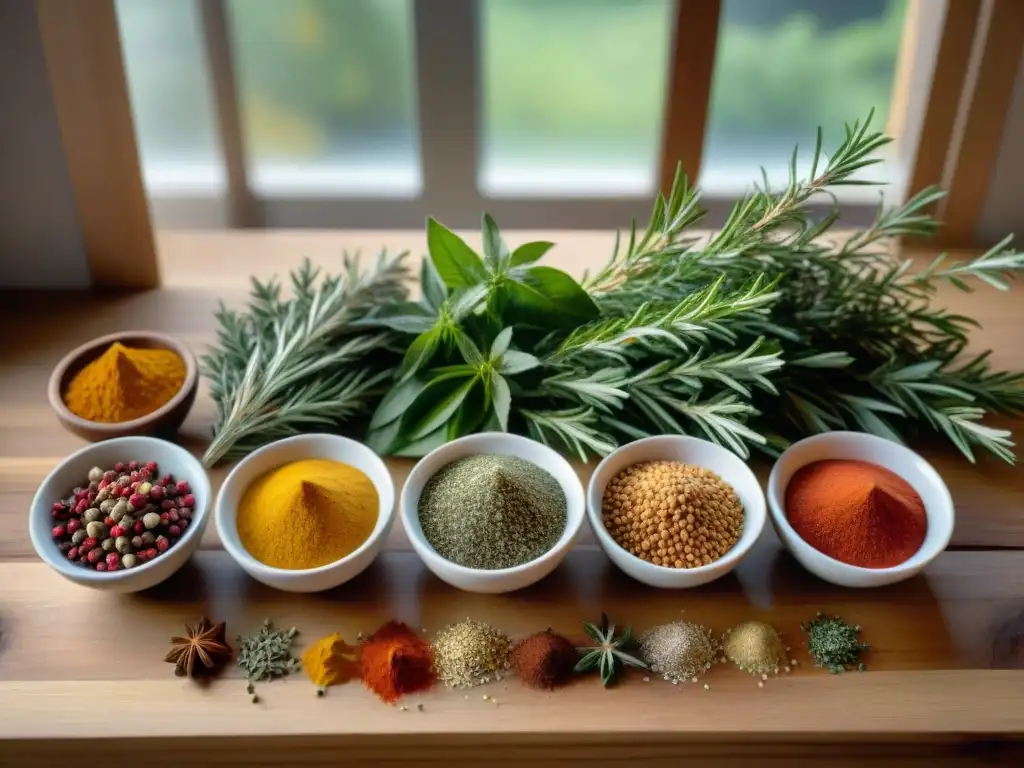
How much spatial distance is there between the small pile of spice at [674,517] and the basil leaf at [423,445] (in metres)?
0.19

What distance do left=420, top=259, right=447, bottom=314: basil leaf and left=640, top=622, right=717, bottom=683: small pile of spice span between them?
17.5 inches

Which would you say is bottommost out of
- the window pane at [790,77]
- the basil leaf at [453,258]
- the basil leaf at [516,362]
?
the basil leaf at [516,362]

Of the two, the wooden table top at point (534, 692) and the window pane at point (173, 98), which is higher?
the window pane at point (173, 98)

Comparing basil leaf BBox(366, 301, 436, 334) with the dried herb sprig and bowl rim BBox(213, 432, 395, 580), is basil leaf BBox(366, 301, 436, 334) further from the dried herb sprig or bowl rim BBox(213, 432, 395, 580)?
the dried herb sprig

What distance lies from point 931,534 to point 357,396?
0.61 m

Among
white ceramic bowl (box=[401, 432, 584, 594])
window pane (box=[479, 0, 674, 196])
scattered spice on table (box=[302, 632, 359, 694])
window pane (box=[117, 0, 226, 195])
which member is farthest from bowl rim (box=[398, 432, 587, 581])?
window pane (box=[117, 0, 226, 195])

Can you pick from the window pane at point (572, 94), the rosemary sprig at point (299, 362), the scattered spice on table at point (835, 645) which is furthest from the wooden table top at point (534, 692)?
the window pane at point (572, 94)

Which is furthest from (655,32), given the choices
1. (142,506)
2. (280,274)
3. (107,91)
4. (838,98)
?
(142,506)

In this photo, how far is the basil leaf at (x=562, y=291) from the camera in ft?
3.32

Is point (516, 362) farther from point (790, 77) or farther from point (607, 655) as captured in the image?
point (790, 77)

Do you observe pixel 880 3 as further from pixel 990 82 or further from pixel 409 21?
pixel 409 21

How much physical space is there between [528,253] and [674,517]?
33 centimetres

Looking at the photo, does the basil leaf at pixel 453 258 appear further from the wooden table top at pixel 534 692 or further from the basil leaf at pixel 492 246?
the wooden table top at pixel 534 692

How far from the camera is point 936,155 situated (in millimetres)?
1294
